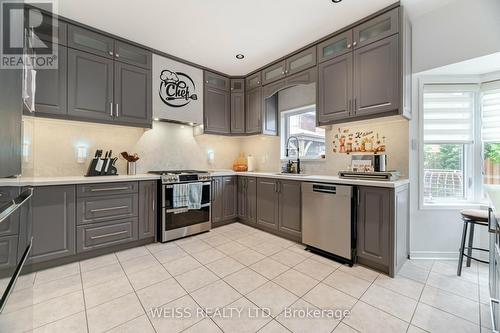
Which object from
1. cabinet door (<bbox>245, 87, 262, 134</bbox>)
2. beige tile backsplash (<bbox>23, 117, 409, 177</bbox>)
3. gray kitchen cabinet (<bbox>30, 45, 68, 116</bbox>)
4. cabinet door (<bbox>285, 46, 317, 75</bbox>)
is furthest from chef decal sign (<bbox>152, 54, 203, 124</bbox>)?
cabinet door (<bbox>285, 46, 317, 75</bbox>)

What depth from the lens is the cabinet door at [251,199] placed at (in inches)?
137

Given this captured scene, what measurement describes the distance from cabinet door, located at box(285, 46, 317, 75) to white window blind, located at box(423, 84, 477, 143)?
4.58 feet

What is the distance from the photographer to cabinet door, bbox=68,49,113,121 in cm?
247

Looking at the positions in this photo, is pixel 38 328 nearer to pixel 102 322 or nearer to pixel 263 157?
pixel 102 322

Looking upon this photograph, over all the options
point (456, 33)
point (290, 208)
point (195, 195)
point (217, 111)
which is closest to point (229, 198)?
point (195, 195)

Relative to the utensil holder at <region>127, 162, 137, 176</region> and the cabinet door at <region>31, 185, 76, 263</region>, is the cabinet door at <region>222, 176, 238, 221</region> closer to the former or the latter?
the utensil holder at <region>127, 162, 137, 176</region>

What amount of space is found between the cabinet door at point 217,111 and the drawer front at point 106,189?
5.02ft

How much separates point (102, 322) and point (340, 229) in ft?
7.23

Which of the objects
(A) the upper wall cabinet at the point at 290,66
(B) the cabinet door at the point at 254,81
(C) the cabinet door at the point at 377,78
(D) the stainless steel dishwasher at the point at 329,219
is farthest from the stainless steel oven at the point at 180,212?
(C) the cabinet door at the point at 377,78

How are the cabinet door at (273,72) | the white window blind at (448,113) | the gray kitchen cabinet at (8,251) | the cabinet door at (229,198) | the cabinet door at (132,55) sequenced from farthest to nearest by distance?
1. the cabinet door at (229,198)
2. the cabinet door at (273,72)
3. the cabinet door at (132,55)
4. the white window blind at (448,113)
5. the gray kitchen cabinet at (8,251)

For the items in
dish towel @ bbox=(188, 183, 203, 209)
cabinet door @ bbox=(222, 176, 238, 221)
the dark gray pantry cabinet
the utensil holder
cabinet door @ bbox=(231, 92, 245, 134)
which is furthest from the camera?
cabinet door @ bbox=(231, 92, 245, 134)

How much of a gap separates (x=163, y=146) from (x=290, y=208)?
7.34 ft

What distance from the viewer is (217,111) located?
383cm

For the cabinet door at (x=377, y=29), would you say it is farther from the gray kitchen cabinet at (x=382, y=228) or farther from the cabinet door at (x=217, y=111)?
the cabinet door at (x=217, y=111)
